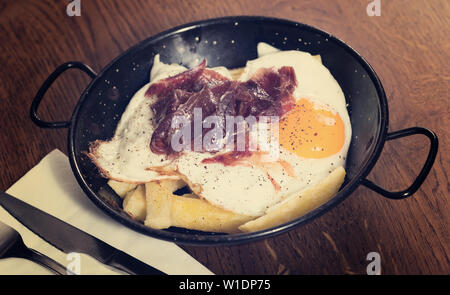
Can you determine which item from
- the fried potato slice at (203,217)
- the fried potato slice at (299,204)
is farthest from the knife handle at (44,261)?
the fried potato slice at (299,204)

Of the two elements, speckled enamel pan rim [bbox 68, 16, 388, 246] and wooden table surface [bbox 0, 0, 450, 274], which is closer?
speckled enamel pan rim [bbox 68, 16, 388, 246]

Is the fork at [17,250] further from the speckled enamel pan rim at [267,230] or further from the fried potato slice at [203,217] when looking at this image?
the fried potato slice at [203,217]

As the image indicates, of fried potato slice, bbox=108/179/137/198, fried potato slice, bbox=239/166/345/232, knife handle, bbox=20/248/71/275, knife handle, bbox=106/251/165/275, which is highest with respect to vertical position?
fried potato slice, bbox=108/179/137/198

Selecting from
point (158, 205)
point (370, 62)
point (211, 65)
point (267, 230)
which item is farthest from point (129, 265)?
point (370, 62)

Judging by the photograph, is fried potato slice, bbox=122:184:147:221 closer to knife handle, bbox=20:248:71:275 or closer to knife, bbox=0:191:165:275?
knife, bbox=0:191:165:275

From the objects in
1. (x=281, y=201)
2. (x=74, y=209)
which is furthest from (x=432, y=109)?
(x=74, y=209)

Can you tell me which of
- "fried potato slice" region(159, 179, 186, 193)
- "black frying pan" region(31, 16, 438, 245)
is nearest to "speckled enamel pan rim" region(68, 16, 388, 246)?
"black frying pan" region(31, 16, 438, 245)

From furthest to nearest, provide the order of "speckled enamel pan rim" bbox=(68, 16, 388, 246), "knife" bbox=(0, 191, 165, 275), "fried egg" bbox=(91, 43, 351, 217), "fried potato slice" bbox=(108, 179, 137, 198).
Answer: "fried potato slice" bbox=(108, 179, 137, 198) < "fried egg" bbox=(91, 43, 351, 217) < "knife" bbox=(0, 191, 165, 275) < "speckled enamel pan rim" bbox=(68, 16, 388, 246)
